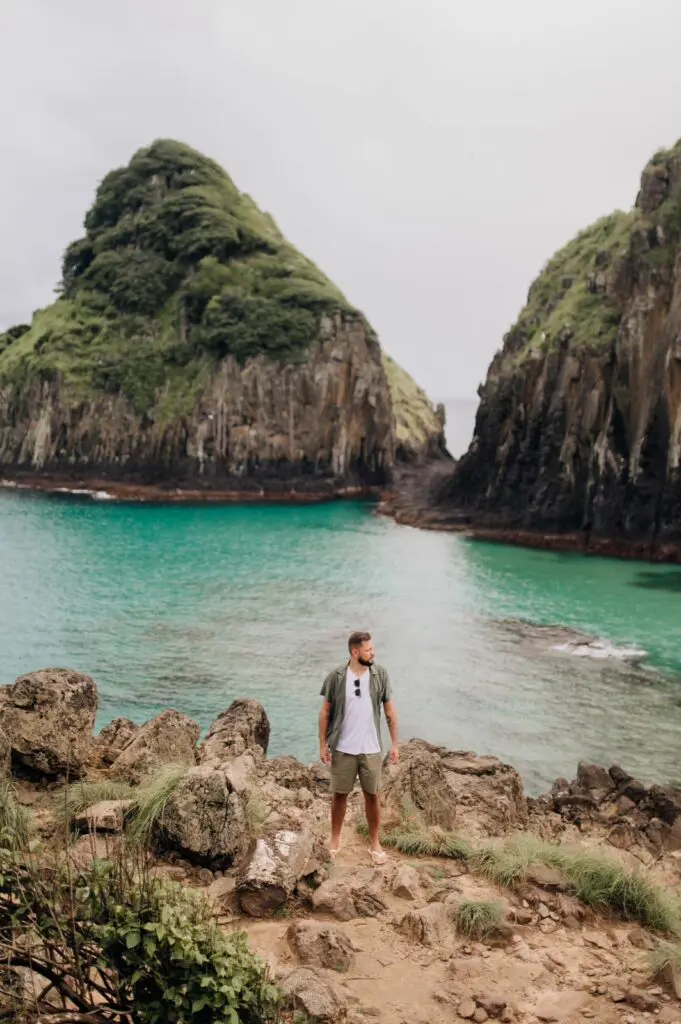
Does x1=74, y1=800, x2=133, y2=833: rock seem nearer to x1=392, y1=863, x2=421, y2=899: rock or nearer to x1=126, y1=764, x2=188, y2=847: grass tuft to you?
x1=126, y1=764, x2=188, y2=847: grass tuft

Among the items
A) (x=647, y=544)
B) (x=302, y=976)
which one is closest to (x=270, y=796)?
(x=302, y=976)

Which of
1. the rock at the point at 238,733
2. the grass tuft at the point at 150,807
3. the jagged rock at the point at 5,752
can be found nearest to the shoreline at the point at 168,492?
the rock at the point at 238,733

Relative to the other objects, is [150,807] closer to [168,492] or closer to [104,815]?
[104,815]

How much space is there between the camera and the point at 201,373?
275 feet

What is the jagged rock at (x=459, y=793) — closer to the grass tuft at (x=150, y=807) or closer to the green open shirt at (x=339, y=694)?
the green open shirt at (x=339, y=694)

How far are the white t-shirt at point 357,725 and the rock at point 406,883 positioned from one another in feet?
3.60

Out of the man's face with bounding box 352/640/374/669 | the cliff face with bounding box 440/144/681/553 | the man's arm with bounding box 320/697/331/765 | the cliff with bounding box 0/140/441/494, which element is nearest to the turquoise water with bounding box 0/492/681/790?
the cliff face with bounding box 440/144/681/553

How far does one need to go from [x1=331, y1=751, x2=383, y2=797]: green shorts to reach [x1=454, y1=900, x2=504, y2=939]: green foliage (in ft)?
4.93

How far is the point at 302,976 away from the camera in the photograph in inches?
218

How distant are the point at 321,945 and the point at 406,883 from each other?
1.34 meters

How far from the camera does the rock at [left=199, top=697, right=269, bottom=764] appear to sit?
38.3ft

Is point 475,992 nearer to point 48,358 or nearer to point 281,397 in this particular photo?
point 281,397

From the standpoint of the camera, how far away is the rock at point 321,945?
19.4 feet

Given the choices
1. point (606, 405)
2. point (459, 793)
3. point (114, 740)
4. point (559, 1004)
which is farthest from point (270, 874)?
point (606, 405)
